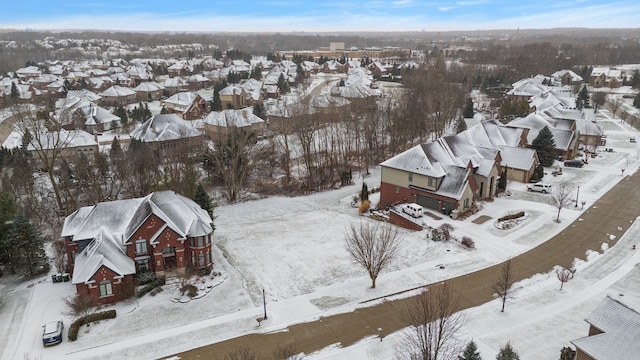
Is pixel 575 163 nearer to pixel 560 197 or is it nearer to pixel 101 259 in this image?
pixel 560 197

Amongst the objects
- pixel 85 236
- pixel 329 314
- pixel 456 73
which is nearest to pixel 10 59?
pixel 456 73

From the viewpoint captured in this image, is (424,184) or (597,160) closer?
(424,184)

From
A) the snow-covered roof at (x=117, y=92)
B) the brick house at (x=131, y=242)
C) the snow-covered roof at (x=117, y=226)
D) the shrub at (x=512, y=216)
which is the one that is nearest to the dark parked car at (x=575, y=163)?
the shrub at (x=512, y=216)

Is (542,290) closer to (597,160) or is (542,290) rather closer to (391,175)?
(391,175)

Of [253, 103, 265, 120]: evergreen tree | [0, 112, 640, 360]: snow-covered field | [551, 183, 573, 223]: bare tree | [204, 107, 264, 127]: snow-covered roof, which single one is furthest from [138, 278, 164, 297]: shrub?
[253, 103, 265, 120]: evergreen tree

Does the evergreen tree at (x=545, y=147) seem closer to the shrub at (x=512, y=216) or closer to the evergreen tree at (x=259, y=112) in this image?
the shrub at (x=512, y=216)
